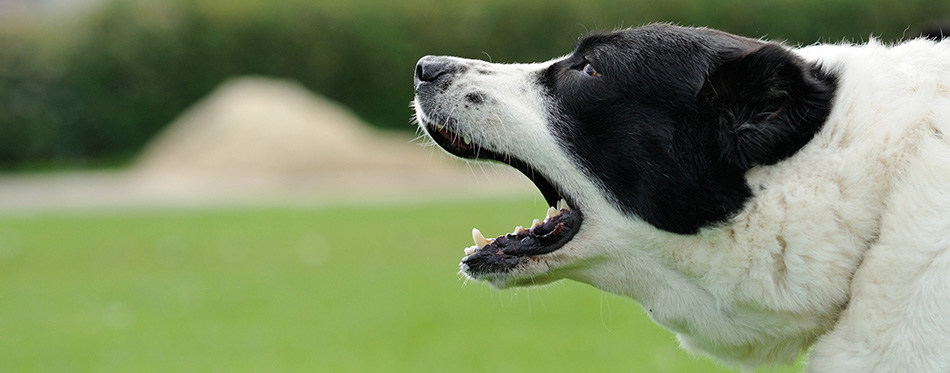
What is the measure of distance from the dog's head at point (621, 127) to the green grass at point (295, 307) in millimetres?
569

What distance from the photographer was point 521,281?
10.7ft

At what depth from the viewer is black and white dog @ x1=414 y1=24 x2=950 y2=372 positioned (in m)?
2.62

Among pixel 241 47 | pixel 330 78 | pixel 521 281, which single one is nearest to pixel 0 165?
pixel 241 47

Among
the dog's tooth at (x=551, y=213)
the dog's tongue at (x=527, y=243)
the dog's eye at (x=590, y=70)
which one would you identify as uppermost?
the dog's eye at (x=590, y=70)

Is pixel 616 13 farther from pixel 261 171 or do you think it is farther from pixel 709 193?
pixel 709 193

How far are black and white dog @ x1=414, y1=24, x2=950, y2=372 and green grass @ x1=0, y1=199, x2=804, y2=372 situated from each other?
2.11 ft

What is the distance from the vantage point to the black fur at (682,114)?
2881mm

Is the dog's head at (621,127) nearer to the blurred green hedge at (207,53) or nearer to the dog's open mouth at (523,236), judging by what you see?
the dog's open mouth at (523,236)

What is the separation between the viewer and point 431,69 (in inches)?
137

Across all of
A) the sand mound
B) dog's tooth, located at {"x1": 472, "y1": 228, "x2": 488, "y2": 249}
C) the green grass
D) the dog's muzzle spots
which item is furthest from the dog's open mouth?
the sand mound

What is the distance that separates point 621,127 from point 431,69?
2.30ft

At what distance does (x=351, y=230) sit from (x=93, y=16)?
1313 centimetres

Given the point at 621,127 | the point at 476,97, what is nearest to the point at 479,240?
the point at 476,97

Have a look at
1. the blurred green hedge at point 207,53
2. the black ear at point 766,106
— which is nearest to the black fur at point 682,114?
the black ear at point 766,106
